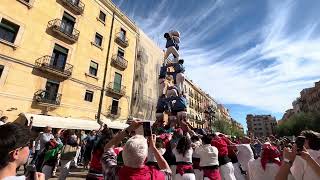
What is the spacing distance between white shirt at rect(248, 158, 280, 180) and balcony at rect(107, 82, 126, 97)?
17884 millimetres

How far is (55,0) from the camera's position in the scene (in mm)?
17375

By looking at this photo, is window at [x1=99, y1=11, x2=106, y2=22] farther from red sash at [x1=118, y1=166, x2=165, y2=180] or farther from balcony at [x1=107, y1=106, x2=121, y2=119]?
red sash at [x1=118, y1=166, x2=165, y2=180]

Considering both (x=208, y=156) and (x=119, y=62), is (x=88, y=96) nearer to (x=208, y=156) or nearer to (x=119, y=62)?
(x=119, y=62)

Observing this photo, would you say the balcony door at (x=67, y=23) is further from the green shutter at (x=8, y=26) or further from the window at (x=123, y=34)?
the window at (x=123, y=34)

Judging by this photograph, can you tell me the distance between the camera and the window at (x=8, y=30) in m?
13.9

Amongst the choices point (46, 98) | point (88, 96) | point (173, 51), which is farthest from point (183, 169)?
point (88, 96)

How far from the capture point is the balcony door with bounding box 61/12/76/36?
17.8 m

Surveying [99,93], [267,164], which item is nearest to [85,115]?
[99,93]

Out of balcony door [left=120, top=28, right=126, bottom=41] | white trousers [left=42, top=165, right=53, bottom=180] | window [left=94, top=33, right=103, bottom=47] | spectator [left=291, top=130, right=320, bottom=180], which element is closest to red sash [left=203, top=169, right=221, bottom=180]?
spectator [left=291, top=130, right=320, bottom=180]

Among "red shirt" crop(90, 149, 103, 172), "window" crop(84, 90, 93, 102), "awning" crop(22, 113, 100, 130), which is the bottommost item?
"red shirt" crop(90, 149, 103, 172)

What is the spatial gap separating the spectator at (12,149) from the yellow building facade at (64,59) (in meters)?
14.3

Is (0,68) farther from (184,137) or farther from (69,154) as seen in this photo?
(184,137)

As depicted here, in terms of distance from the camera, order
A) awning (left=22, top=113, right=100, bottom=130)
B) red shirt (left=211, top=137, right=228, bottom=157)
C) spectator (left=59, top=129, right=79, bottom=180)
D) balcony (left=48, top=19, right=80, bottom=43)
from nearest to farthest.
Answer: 1. red shirt (left=211, top=137, right=228, bottom=157)
2. spectator (left=59, top=129, right=79, bottom=180)
3. awning (left=22, top=113, right=100, bottom=130)
4. balcony (left=48, top=19, right=80, bottom=43)

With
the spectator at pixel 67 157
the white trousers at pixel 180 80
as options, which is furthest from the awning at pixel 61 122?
the white trousers at pixel 180 80
